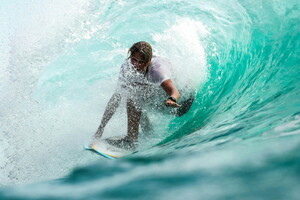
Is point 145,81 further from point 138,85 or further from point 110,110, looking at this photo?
point 110,110

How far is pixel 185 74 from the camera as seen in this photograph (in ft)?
13.9

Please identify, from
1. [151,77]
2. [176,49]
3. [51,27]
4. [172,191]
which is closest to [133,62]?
[151,77]

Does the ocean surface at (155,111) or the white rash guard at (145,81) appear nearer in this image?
the ocean surface at (155,111)

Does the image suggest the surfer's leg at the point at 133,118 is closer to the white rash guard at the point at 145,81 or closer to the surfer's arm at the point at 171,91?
the white rash guard at the point at 145,81

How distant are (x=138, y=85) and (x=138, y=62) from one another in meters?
0.26

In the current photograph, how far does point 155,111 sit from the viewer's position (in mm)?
3742

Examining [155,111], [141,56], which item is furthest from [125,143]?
[141,56]

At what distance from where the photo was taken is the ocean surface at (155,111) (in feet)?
3.28

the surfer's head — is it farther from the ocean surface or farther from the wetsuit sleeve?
the ocean surface

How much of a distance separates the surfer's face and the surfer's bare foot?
2.59ft

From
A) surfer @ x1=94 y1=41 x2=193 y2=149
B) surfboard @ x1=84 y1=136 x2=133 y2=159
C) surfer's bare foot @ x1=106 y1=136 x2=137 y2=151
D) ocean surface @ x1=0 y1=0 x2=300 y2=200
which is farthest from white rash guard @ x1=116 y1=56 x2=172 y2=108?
surfboard @ x1=84 y1=136 x2=133 y2=159

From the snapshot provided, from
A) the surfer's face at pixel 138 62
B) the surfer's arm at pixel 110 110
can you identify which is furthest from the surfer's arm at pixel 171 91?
the surfer's arm at pixel 110 110

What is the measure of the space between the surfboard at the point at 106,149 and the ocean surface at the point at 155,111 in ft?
0.78

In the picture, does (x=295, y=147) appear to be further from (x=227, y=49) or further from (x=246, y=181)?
(x=227, y=49)
